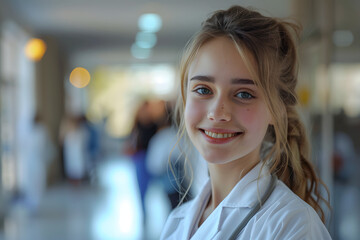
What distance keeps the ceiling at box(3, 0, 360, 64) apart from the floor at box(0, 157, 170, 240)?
290 cm

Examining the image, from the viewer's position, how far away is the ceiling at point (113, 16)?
267 inches

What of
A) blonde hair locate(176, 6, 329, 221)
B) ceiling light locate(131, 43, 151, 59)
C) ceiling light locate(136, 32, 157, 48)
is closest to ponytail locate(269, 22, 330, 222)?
blonde hair locate(176, 6, 329, 221)

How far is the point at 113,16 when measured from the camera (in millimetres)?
8219

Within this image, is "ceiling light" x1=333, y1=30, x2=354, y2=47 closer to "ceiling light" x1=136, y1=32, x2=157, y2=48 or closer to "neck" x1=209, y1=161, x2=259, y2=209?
"neck" x1=209, y1=161, x2=259, y2=209

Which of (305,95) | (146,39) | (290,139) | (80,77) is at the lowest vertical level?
(290,139)

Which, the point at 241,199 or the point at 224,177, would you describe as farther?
the point at 224,177

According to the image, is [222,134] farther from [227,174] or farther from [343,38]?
[343,38]

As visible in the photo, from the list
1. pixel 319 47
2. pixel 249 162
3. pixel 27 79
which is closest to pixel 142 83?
pixel 27 79

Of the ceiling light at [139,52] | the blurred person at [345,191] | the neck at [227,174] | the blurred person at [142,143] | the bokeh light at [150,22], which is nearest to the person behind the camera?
the neck at [227,174]

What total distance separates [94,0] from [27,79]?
3363mm

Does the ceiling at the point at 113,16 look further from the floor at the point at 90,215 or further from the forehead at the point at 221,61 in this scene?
the floor at the point at 90,215

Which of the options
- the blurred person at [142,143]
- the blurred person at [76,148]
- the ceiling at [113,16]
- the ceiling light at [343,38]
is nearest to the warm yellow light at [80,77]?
the ceiling at [113,16]

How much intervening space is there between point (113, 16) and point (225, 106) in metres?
7.58

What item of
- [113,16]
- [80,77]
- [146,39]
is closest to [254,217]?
[113,16]
